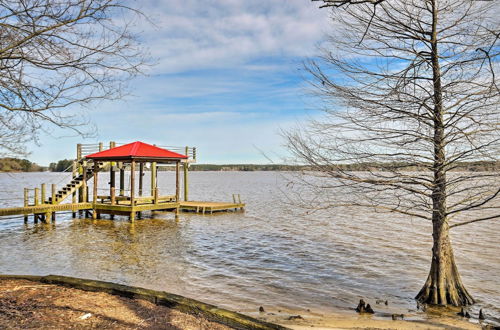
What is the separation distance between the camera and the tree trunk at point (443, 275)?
26.3 feet

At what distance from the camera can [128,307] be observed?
202 inches

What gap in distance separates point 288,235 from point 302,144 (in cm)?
1279

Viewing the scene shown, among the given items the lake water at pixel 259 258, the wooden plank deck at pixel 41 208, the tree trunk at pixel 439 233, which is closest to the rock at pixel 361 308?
the lake water at pixel 259 258

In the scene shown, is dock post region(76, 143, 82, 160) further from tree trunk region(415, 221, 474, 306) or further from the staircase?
tree trunk region(415, 221, 474, 306)

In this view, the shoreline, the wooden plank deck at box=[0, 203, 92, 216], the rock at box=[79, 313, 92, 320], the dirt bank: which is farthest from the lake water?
the rock at box=[79, 313, 92, 320]

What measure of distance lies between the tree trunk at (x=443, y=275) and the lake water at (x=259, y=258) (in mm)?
723

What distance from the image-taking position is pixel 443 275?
320 inches

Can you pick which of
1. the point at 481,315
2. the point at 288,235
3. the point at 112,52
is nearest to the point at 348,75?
the point at 112,52

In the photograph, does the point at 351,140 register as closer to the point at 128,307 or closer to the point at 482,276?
the point at 128,307

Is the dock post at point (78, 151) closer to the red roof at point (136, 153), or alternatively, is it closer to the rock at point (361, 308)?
the red roof at point (136, 153)

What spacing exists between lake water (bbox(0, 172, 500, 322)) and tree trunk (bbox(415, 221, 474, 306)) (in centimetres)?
72

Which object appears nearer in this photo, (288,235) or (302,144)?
(302,144)

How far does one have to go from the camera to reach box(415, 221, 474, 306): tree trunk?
802cm

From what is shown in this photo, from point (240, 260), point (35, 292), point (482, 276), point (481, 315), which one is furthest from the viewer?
point (240, 260)
